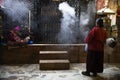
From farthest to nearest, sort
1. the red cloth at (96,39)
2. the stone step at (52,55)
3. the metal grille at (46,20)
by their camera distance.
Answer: the metal grille at (46,20)
the stone step at (52,55)
the red cloth at (96,39)

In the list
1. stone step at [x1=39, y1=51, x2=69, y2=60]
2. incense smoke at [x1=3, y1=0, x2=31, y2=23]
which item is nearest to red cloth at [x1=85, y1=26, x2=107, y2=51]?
stone step at [x1=39, y1=51, x2=69, y2=60]

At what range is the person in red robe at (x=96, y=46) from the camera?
8.89 metres

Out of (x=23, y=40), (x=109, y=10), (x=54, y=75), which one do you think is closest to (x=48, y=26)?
(x=23, y=40)

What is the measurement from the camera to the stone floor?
8.98 m

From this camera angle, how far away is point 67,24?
1447 centimetres

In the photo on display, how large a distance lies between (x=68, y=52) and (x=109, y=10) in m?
3.62

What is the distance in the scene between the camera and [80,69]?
34.2 feet

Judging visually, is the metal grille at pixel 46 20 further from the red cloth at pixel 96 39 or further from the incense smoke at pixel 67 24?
the red cloth at pixel 96 39

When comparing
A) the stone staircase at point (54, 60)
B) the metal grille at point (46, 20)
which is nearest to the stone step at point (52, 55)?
the stone staircase at point (54, 60)

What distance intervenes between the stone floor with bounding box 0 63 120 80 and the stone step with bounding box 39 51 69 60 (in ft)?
1.95

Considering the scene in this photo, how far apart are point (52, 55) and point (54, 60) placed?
406 mm

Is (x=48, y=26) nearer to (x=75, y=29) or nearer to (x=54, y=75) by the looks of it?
(x=75, y=29)

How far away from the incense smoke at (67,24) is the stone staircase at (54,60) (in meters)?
3.22

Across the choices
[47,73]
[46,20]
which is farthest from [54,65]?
[46,20]
